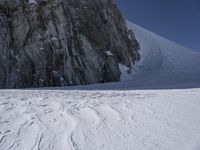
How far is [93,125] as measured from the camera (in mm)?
4309

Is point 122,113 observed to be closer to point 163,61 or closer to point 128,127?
point 128,127

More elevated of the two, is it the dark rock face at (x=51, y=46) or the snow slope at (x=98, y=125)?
the dark rock face at (x=51, y=46)

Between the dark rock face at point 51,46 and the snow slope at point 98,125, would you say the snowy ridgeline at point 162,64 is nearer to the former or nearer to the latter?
the dark rock face at point 51,46

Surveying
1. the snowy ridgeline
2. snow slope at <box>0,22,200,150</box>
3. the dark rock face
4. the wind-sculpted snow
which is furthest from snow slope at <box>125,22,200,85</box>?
the wind-sculpted snow

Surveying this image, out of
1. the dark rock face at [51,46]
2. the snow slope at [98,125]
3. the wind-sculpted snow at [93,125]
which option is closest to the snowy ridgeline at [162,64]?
the dark rock face at [51,46]

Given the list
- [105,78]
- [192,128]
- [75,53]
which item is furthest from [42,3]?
[192,128]

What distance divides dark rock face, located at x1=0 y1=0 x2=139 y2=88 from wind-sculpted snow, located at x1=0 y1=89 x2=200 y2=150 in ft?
30.8

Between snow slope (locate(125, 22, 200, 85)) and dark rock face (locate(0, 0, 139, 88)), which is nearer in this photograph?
dark rock face (locate(0, 0, 139, 88))

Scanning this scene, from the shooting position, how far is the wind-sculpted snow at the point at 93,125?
11.5 ft

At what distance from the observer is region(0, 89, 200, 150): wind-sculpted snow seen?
3.51 m

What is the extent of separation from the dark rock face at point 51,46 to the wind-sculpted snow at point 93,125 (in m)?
9.39

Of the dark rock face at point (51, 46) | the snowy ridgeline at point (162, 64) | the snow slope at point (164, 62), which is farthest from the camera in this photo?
the snow slope at point (164, 62)

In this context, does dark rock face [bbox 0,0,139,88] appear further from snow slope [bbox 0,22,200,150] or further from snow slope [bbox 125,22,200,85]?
snow slope [bbox 0,22,200,150]

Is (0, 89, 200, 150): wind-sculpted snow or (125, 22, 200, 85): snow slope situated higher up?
(125, 22, 200, 85): snow slope
